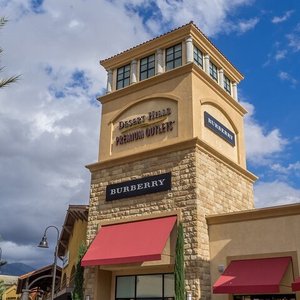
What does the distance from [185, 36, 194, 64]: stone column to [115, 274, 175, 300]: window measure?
889cm

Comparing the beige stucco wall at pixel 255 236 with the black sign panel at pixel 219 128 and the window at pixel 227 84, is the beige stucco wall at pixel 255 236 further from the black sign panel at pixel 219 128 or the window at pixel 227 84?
the window at pixel 227 84

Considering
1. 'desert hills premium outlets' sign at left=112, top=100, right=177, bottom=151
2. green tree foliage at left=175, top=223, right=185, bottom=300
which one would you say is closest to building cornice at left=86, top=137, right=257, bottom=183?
'desert hills premium outlets' sign at left=112, top=100, right=177, bottom=151

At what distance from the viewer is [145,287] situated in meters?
16.7

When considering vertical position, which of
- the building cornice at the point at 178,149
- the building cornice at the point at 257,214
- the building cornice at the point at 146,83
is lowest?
the building cornice at the point at 257,214

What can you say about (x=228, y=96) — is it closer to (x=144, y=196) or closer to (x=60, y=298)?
(x=144, y=196)

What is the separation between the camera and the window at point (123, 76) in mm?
20781

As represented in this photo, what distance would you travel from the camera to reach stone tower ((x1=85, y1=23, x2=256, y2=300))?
16297 millimetres

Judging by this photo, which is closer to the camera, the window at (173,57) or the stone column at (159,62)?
the window at (173,57)

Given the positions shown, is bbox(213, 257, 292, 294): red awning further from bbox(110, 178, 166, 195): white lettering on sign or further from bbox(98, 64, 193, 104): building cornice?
bbox(98, 64, 193, 104): building cornice

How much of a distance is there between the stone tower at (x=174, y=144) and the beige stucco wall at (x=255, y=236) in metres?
0.44

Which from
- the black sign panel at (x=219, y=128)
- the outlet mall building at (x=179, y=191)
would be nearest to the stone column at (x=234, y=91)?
the outlet mall building at (x=179, y=191)

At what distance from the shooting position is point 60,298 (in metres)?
22.9

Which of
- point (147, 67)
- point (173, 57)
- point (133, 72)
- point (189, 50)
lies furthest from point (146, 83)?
point (189, 50)

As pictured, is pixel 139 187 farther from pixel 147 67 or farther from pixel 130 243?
pixel 147 67
